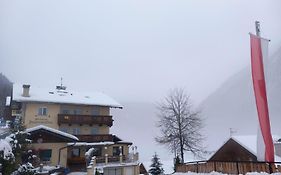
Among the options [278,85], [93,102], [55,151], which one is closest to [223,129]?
[278,85]

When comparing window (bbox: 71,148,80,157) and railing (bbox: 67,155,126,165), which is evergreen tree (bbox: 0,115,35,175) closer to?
railing (bbox: 67,155,126,165)

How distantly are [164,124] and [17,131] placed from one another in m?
16.1

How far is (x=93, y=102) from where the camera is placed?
38406 millimetres

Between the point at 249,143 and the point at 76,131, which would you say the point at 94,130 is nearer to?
the point at 76,131

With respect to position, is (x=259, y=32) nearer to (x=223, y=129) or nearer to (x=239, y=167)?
(x=239, y=167)

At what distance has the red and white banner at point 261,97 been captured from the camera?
12.7 m

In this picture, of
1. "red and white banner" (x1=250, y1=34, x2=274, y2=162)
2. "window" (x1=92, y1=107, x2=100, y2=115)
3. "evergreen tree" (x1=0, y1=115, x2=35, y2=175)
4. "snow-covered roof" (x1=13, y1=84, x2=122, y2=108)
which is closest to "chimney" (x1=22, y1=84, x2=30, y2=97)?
"snow-covered roof" (x1=13, y1=84, x2=122, y2=108)

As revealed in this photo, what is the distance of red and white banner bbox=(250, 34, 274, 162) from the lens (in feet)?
41.5

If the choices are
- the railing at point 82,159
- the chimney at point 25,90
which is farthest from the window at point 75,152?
the chimney at point 25,90

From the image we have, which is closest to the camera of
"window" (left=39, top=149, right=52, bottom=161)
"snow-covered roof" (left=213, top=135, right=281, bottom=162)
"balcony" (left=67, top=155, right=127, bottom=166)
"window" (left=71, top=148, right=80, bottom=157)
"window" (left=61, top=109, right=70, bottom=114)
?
"snow-covered roof" (left=213, top=135, right=281, bottom=162)

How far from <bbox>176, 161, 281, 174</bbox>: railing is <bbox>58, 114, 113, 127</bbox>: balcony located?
73.4ft

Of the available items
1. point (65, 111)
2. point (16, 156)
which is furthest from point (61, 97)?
point (16, 156)

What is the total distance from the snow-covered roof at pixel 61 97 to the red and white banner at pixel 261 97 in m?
27.1

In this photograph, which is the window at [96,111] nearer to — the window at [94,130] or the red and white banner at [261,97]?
the window at [94,130]
